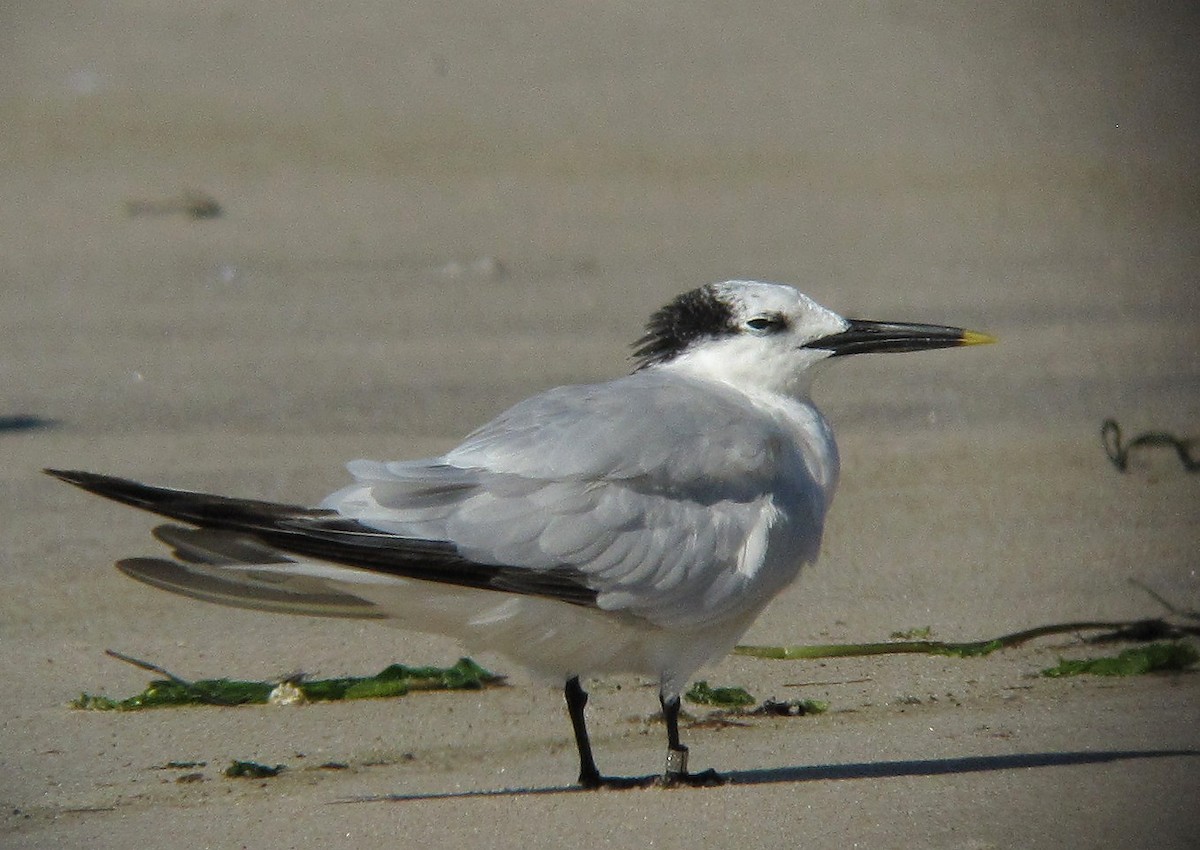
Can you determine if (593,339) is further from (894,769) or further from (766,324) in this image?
(894,769)

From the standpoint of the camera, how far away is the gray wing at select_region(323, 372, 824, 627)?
142 inches

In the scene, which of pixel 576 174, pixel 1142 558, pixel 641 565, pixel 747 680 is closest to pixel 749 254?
pixel 576 174

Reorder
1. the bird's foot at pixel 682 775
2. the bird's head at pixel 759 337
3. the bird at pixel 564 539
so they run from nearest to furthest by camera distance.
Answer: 1. the bird at pixel 564 539
2. the bird's foot at pixel 682 775
3. the bird's head at pixel 759 337

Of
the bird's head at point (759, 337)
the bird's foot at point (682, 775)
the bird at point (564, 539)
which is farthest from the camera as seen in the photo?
the bird's head at point (759, 337)

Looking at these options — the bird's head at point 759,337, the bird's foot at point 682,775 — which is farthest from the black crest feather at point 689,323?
the bird's foot at point 682,775

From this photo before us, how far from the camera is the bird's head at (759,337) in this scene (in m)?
4.24

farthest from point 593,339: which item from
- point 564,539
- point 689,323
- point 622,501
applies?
point 564,539

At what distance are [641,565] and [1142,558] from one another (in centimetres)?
203

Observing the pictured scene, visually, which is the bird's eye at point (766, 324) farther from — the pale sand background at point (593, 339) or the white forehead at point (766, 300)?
the pale sand background at point (593, 339)

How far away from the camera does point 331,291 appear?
8547 millimetres

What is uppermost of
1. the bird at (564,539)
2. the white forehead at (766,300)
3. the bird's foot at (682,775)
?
the white forehead at (766,300)

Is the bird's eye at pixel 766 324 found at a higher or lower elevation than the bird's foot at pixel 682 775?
higher

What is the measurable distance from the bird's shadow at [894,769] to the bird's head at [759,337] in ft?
2.93

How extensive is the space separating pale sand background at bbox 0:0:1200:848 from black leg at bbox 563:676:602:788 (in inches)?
3.6
